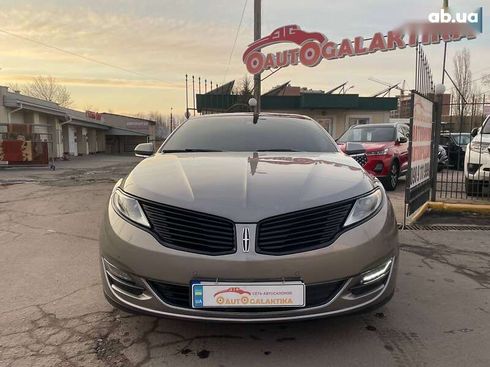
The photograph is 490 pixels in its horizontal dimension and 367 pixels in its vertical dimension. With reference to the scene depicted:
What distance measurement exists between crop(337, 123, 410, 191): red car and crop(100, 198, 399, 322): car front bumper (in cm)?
745

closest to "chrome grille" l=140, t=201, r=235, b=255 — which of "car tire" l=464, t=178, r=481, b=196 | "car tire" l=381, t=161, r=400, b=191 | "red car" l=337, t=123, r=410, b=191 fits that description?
"car tire" l=464, t=178, r=481, b=196

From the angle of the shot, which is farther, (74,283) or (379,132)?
(379,132)

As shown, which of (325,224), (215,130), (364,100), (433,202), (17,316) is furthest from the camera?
(364,100)

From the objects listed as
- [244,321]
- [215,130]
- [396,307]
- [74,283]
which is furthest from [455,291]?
[74,283]

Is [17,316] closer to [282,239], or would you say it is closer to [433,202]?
[282,239]

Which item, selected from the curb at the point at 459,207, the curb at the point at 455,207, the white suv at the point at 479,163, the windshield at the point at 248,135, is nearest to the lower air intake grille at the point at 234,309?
the windshield at the point at 248,135

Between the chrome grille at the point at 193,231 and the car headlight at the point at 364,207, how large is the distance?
716 millimetres

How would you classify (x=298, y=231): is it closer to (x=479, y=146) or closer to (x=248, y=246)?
(x=248, y=246)

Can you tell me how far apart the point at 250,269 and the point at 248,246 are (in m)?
0.13

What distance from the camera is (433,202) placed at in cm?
724

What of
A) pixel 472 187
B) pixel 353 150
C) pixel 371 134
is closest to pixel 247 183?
pixel 353 150

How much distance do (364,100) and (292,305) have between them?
2477 centimetres

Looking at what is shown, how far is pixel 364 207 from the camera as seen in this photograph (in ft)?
9.05

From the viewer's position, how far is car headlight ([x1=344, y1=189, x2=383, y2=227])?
265 centimetres
